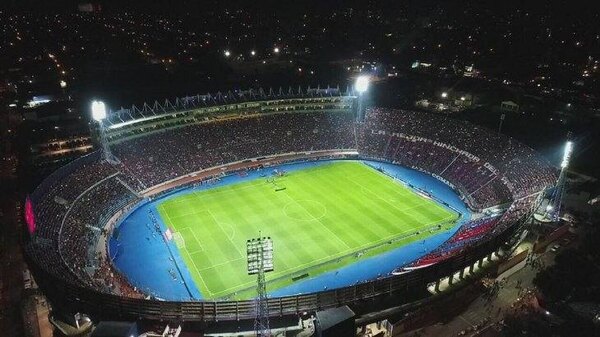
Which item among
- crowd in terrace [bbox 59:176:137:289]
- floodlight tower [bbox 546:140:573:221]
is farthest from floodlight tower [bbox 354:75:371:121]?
crowd in terrace [bbox 59:176:137:289]

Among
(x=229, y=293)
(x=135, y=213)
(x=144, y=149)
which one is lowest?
(x=229, y=293)

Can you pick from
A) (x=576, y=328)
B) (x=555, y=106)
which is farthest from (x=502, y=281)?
Answer: (x=555, y=106)

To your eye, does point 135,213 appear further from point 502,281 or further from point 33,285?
point 502,281

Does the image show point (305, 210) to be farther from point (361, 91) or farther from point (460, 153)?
point (361, 91)

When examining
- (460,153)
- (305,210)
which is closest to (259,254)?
(305,210)

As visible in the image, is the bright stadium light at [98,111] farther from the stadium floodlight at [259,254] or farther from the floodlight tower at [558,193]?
the floodlight tower at [558,193]

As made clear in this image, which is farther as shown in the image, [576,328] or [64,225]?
[64,225]

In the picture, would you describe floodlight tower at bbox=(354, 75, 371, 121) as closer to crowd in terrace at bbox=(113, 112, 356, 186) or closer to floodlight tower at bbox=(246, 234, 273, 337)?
crowd in terrace at bbox=(113, 112, 356, 186)
